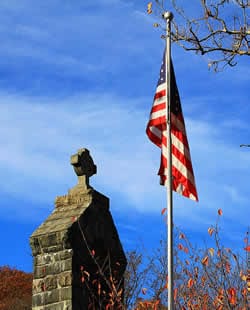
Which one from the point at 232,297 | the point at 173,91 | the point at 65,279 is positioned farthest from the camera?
the point at 232,297

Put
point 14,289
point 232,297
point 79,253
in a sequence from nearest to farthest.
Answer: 1. point 79,253
2. point 232,297
3. point 14,289

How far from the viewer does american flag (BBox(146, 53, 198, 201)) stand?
9969mm

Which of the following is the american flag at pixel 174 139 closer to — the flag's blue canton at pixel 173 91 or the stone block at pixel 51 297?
the flag's blue canton at pixel 173 91

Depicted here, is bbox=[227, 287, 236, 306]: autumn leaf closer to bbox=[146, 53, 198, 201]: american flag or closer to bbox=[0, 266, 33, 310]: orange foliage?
bbox=[146, 53, 198, 201]: american flag

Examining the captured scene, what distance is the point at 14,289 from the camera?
161 feet

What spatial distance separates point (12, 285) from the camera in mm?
49594

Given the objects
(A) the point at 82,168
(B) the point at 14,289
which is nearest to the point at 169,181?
(A) the point at 82,168

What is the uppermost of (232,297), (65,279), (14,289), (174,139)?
(14,289)

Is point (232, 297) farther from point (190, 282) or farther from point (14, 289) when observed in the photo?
point (14, 289)

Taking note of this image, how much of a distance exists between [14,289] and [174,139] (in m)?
41.1

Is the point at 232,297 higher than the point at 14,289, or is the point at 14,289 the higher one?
the point at 14,289

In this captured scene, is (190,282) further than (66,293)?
Yes

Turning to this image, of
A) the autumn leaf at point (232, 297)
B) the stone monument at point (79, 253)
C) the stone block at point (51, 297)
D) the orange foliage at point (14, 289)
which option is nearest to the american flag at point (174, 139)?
the stone monument at point (79, 253)

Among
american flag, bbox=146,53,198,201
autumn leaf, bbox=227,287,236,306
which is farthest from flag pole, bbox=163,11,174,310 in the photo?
autumn leaf, bbox=227,287,236,306
